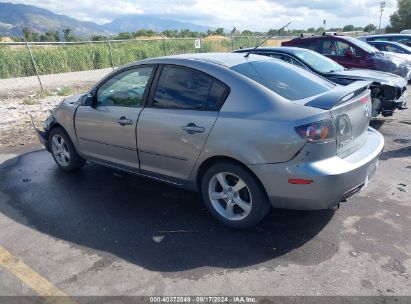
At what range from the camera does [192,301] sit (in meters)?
2.79

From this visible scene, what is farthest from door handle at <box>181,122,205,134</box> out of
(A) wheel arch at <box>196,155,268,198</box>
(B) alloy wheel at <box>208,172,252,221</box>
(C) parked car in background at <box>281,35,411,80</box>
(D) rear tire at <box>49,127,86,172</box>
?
(C) parked car in background at <box>281,35,411,80</box>

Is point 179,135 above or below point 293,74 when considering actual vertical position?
below

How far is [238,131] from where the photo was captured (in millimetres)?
3443

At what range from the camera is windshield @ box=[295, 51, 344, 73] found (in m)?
7.60

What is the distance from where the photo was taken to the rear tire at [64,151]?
531 cm

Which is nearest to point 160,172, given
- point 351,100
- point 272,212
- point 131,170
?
point 131,170

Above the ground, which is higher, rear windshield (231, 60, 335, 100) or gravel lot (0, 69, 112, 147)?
rear windshield (231, 60, 335, 100)

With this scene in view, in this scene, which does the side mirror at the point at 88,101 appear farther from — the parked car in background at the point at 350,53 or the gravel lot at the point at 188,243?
the parked car in background at the point at 350,53

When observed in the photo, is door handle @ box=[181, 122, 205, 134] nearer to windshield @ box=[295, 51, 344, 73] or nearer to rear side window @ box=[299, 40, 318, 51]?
windshield @ box=[295, 51, 344, 73]

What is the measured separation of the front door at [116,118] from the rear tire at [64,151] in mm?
380

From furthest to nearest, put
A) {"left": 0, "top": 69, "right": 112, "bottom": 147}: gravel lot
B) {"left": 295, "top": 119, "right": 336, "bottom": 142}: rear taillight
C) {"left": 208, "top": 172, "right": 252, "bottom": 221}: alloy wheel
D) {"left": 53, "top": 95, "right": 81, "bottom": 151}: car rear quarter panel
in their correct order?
{"left": 0, "top": 69, "right": 112, "bottom": 147}: gravel lot, {"left": 53, "top": 95, "right": 81, "bottom": 151}: car rear quarter panel, {"left": 208, "top": 172, "right": 252, "bottom": 221}: alloy wheel, {"left": 295, "top": 119, "right": 336, "bottom": 142}: rear taillight

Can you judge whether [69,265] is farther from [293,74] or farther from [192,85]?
[293,74]

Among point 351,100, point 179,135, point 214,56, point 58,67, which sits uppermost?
point 214,56

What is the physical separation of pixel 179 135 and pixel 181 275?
4.56 ft
